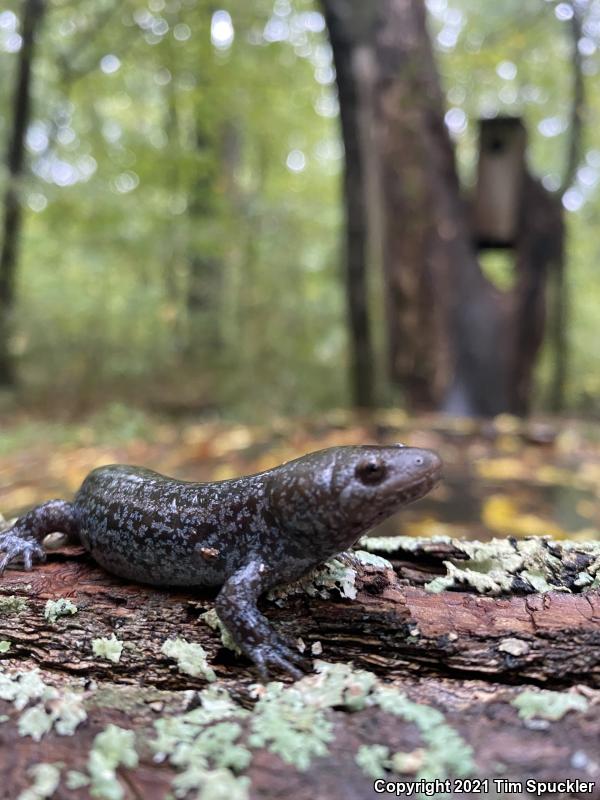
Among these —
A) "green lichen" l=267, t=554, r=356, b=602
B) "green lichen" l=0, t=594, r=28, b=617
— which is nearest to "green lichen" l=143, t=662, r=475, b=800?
"green lichen" l=267, t=554, r=356, b=602

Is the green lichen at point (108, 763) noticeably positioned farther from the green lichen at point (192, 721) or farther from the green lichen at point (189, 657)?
the green lichen at point (189, 657)

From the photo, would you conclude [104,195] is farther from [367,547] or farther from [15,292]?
[367,547]

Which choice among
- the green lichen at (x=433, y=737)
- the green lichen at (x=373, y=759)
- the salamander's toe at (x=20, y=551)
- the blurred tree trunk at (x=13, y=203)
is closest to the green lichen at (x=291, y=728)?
the green lichen at (x=373, y=759)

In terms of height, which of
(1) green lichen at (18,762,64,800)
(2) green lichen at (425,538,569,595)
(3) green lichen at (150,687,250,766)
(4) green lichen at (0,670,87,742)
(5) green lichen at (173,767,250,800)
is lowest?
(5) green lichen at (173,767,250,800)

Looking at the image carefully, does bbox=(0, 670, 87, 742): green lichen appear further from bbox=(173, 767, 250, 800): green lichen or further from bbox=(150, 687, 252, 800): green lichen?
bbox=(173, 767, 250, 800): green lichen

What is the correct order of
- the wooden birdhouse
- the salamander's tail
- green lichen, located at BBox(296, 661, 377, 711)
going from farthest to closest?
the wooden birdhouse < the salamander's tail < green lichen, located at BBox(296, 661, 377, 711)

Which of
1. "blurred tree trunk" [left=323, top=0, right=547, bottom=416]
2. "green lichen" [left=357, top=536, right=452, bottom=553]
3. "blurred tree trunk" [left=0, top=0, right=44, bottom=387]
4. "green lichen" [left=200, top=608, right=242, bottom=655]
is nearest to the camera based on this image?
"green lichen" [left=200, top=608, right=242, bottom=655]

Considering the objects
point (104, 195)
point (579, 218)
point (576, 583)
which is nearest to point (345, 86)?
point (104, 195)
